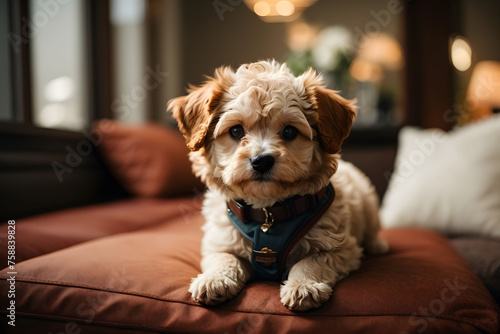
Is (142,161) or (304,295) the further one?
(142,161)

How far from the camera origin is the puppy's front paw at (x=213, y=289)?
1163 mm

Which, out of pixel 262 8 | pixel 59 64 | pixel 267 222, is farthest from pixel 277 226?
pixel 262 8

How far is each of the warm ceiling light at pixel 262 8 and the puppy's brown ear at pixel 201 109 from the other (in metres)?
3.76

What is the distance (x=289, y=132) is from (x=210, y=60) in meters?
4.30

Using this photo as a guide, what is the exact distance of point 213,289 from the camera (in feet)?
3.81

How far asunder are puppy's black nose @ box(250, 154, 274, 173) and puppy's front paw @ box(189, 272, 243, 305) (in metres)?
0.40

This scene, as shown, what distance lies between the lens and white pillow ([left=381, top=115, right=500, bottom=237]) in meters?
2.03

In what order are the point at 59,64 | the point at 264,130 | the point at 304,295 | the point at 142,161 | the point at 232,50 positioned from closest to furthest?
the point at 304,295, the point at 264,130, the point at 142,161, the point at 59,64, the point at 232,50

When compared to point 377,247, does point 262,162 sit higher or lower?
higher

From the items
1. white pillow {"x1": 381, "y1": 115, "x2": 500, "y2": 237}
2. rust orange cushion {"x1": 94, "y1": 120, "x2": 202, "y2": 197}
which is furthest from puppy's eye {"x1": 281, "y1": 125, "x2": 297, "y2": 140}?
rust orange cushion {"x1": 94, "y1": 120, "x2": 202, "y2": 197}

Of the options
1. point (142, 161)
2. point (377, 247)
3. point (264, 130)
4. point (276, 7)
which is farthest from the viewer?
point (276, 7)

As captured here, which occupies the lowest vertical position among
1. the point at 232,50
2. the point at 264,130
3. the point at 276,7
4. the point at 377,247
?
the point at 377,247

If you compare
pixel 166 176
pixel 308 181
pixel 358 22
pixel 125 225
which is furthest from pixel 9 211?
pixel 358 22

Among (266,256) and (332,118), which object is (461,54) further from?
(266,256)
